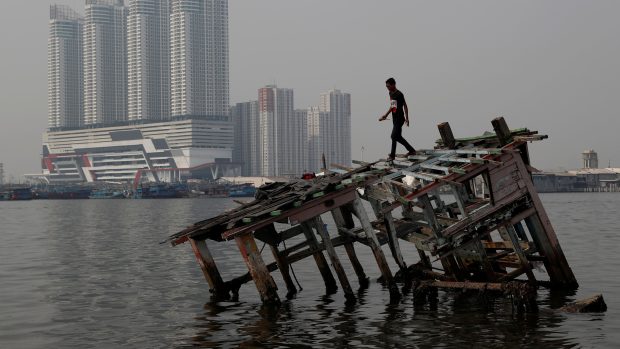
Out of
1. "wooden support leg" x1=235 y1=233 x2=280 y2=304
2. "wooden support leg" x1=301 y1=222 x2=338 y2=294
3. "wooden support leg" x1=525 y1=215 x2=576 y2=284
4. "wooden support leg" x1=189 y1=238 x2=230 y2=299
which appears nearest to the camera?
"wooden support leg" x1=235 y1=233 x2=280 y2=304

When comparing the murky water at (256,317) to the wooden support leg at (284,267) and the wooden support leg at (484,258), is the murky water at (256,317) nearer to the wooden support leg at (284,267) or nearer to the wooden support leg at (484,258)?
the wooden support leg at (284,267)

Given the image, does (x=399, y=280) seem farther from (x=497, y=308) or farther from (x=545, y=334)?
(x=545, y=334)

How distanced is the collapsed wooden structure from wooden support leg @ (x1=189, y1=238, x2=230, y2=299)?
0.03 meters

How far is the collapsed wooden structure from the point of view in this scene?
789 inches

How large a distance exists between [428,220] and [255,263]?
167 inches

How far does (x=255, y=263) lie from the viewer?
65.2ft

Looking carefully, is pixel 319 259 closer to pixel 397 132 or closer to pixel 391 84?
pixel 397 132

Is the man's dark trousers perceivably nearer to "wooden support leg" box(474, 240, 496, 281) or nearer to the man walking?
the man walking

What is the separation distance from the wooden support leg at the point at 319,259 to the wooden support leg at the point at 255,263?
2359mm

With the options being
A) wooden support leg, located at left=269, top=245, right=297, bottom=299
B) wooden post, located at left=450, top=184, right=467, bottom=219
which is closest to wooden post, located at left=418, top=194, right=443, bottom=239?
wooden post, located at left=450, top=184, right=467, bottom=219

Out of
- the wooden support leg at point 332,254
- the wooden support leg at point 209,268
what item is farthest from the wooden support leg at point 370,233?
the wooden support leg at point 209,268

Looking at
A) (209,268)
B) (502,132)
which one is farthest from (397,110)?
(209,268)

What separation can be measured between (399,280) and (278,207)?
7446 millimetres

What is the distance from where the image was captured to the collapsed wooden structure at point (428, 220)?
2005 centimetres
